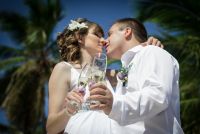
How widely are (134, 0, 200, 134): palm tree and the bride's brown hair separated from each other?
6.29 m

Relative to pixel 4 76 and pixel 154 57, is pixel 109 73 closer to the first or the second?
pixel 154 57

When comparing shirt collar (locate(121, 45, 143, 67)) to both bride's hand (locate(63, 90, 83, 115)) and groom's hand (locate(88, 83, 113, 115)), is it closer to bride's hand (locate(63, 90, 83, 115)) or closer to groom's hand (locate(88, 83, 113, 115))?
bride's hand (locate(63, 90, 83, 115))

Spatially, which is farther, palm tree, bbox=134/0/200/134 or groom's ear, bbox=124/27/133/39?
palm tree, bbox=134/0/200/134

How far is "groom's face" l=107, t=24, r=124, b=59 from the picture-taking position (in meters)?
2.88

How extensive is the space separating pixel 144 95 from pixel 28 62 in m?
18.6

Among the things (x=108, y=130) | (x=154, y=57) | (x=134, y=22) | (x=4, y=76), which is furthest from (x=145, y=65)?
(x=4, y=76)

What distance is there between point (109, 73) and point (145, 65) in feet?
4.45

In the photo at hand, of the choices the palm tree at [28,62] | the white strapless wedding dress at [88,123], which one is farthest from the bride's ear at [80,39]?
the palm tree at [28,62]

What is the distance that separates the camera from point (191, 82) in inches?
406

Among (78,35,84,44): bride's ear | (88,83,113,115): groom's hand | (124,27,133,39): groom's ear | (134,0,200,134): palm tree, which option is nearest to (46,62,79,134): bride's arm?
(78,35,84,44): bride's ear

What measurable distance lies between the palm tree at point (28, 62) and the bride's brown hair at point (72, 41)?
15.1 m

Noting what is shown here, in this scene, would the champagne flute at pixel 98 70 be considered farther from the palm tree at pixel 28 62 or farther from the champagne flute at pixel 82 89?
the palm tree at pixel 28 62

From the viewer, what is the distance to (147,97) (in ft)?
7.25

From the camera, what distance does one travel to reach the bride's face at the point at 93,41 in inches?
148
